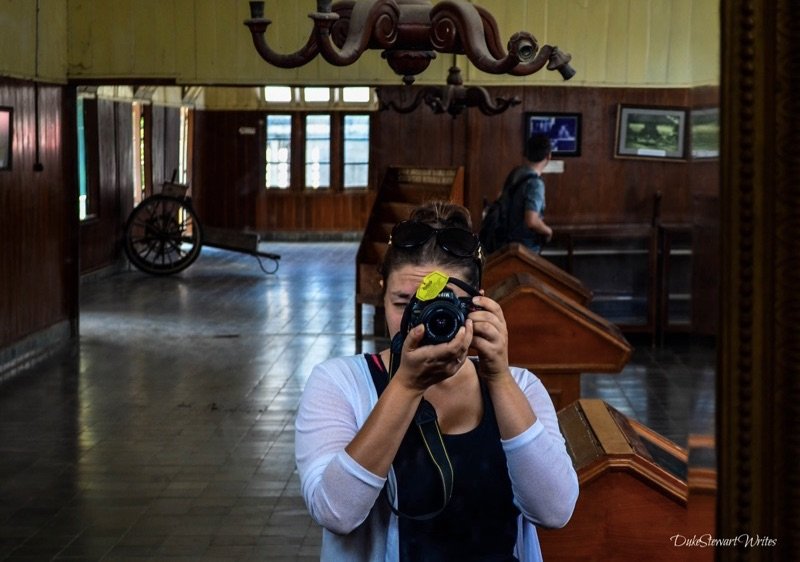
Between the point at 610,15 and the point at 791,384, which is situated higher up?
the point at 610,15

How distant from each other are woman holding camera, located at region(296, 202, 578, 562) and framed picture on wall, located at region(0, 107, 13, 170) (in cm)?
833

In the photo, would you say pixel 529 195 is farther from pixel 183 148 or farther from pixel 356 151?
pixel 356 151

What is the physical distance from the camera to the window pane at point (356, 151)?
23203 mm

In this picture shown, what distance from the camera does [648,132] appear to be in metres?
11.9

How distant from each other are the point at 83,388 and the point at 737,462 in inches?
337

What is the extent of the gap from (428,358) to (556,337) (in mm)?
3398

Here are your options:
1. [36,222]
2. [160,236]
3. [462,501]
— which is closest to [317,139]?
[160,236]

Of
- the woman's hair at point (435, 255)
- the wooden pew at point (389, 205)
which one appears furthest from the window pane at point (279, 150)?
the woman's hair at point (435, 255)

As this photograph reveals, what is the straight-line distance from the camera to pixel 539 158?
29.6 feet

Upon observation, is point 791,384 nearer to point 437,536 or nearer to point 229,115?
point 437,536

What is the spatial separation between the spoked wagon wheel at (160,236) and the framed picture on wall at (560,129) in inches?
240

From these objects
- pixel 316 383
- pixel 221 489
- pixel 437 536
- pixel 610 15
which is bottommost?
pixel 221 489

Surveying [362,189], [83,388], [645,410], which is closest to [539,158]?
[645,410]

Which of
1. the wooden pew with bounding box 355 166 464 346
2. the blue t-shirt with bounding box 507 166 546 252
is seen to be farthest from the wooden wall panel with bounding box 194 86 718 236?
the blue t-shirt with bounding box 507 166 546 252
